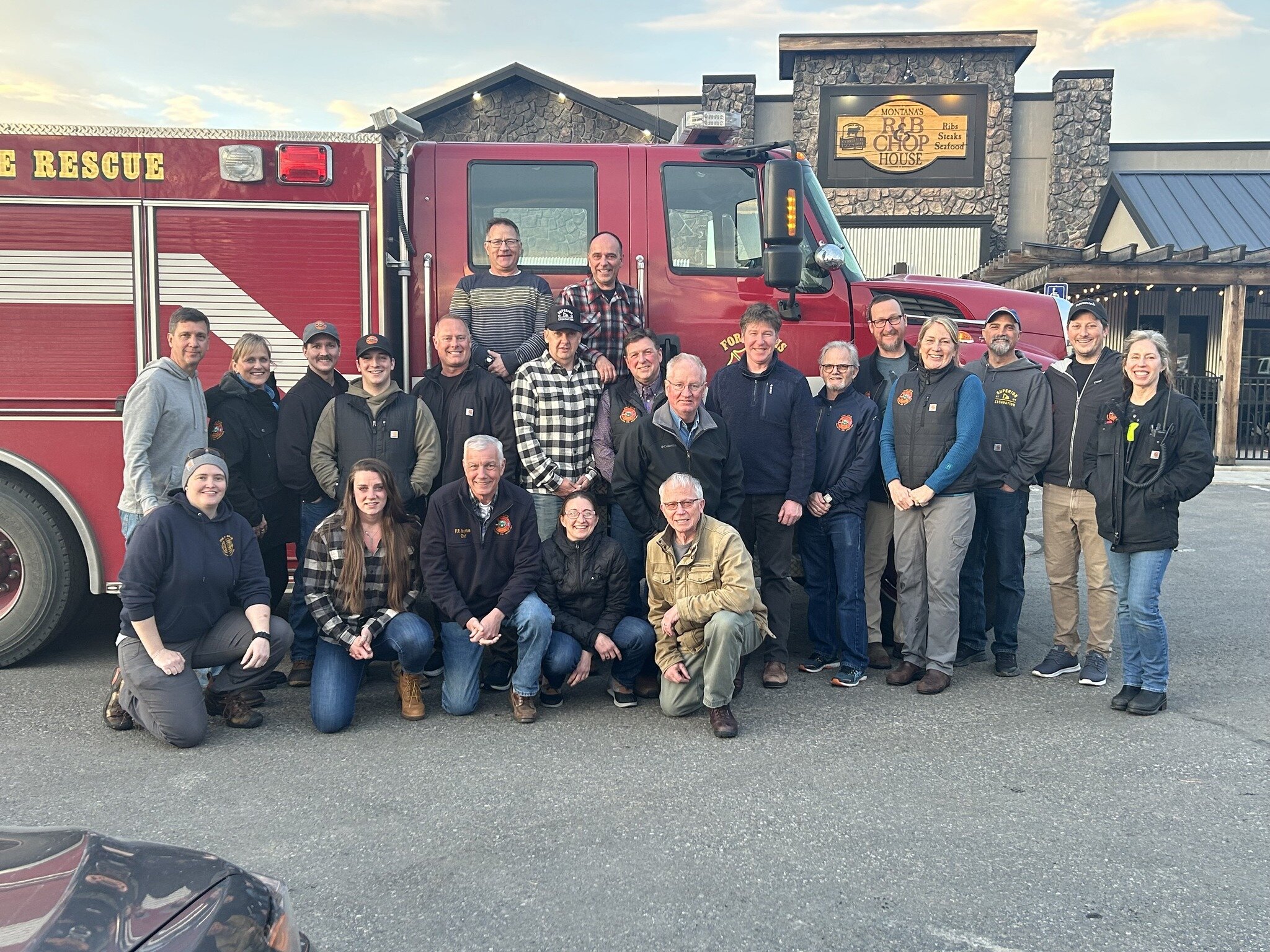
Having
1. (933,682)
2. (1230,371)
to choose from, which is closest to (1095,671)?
(933,682)

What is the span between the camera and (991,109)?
24281 millimetres

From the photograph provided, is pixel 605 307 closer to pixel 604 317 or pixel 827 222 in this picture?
pixel 604 317

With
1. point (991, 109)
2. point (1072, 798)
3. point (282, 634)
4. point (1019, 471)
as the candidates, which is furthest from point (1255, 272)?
point (282, 634)

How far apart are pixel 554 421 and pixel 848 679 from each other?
81.4 inches

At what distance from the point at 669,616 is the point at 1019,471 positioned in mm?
2197

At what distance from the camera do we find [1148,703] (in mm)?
4887

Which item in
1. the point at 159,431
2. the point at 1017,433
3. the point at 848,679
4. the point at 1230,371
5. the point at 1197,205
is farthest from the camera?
the point at 1197,205

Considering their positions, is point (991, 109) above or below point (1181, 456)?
above

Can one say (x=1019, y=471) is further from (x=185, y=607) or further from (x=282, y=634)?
(x=185, y=607)

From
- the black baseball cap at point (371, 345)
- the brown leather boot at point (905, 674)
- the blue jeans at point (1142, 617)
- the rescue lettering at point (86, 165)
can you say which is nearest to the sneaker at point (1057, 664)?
the blue jeans at point (1142, 617)

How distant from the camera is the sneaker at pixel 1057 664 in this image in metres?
5.57

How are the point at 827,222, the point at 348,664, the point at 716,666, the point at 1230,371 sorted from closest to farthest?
the point at 716,666, the point at 348,664, the point at 827,222, the point at 1230,371

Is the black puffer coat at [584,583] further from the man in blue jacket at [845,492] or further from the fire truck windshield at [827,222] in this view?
the fire truck windshield at [827,222]

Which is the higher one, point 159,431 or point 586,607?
point 159,431
